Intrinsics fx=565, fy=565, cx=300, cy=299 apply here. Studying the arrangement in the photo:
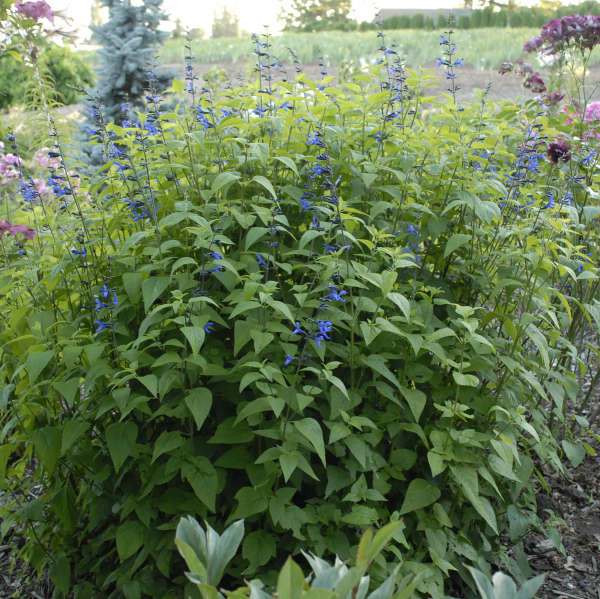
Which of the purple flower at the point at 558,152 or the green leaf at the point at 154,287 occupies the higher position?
the purple flower at the point at 558,152

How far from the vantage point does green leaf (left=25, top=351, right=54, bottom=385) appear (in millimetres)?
1906

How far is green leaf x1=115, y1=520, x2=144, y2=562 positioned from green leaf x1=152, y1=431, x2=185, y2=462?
291 mm

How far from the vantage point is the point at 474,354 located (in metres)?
2.27

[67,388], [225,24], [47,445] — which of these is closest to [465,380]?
[67,388]

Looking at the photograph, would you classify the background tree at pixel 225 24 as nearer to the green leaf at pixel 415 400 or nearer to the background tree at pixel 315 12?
the background tree at pixel 315 12

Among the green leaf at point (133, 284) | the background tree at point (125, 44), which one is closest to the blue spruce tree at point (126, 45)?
the background tree at point (125, 44)

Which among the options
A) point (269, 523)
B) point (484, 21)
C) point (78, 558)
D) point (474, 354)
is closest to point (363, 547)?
point (269, 523)

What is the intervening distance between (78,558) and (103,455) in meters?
0.56

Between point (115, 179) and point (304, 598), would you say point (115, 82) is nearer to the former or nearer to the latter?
point (115, 179)

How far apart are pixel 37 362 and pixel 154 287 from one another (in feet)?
1.55

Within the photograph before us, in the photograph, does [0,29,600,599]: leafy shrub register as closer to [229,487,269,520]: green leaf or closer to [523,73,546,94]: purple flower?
[229,487,269,520]: green leaf

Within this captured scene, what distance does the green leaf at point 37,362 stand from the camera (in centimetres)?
191

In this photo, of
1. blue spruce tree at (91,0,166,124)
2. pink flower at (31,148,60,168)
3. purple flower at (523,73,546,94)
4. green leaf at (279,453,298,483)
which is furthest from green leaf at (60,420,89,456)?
blue spruce tree at (91,0,166,124)

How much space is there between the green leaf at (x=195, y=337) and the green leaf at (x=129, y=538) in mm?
802
